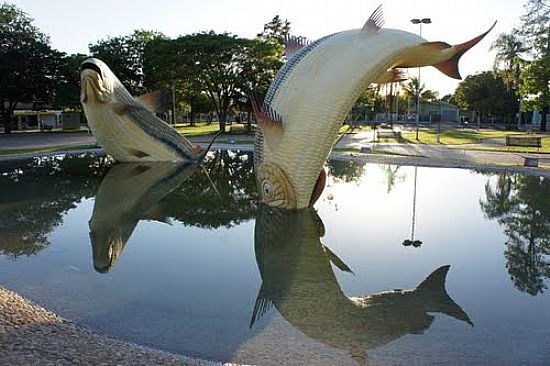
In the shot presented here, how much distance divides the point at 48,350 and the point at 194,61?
35240mm

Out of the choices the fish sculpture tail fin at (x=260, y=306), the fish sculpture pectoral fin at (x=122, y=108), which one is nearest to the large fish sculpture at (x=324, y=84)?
the fish sculpture tail fin at (x=260, y=306)

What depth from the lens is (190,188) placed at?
44.3 feet

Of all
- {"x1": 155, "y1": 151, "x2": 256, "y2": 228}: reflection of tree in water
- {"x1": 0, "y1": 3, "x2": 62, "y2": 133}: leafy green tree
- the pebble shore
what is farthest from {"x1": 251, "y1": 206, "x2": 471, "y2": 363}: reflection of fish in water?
{"x1": 0, "y1": 3, "x2": 62, "y2": 133}: leafy green tree

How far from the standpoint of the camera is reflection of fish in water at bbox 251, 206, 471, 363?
4.78 m

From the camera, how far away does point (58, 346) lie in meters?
4.10

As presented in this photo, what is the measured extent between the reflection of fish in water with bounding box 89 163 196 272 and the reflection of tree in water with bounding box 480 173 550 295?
644cm

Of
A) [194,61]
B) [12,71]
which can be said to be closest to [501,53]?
[194,61]

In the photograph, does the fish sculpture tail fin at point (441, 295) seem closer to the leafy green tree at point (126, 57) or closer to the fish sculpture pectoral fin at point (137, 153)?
the fish sculpture pectoral fin at point (137, 153)

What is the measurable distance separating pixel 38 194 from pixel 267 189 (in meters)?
7.01

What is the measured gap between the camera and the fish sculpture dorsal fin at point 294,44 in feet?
32.8

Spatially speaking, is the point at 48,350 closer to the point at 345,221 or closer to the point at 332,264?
the point at 332,264

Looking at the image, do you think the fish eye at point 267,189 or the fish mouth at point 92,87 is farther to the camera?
the fish mouth at point 92,87

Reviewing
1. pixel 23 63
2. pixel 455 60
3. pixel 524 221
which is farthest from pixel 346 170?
pixel 23 63

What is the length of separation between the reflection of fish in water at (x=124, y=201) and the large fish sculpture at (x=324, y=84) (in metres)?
3.21
